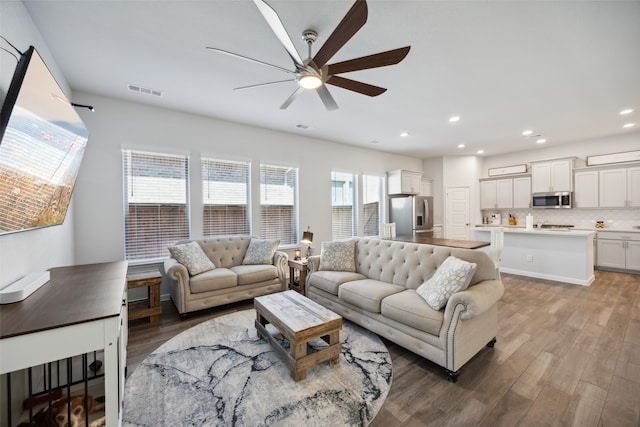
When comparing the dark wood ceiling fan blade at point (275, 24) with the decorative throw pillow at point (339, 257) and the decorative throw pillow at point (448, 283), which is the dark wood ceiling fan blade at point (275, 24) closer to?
the decorative throw pillow at point (448, 283)

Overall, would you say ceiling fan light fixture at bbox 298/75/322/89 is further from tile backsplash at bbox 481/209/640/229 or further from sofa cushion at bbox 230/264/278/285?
tile backsplash at bbox 481/209/640/229

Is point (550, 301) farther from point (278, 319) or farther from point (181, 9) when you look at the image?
point (181, 9)

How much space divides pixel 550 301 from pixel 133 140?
6.63 m

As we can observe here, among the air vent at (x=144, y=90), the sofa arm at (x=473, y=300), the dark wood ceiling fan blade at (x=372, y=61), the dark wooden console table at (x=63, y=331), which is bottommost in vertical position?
the sofa arm at (x=473, y=300)

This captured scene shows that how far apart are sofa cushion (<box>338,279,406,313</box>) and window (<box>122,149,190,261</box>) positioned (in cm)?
286

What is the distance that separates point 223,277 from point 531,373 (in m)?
3.42

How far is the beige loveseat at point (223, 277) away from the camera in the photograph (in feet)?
10.6

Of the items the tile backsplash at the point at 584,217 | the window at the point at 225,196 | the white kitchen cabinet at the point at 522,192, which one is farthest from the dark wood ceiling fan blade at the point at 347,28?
the tile backsplash at the point at 584,217

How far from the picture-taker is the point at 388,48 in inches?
99.8

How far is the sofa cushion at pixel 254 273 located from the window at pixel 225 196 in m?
0.91

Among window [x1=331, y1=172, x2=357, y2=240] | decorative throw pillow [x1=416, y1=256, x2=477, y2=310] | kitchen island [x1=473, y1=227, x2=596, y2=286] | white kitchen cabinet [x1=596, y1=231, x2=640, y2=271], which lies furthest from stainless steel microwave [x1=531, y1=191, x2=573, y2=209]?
decorative throw pillow [x1=416, y1=256, x2=477, y2=310]

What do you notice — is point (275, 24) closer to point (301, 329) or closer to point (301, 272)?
point (301, 329)

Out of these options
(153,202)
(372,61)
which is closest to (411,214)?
(372,61)

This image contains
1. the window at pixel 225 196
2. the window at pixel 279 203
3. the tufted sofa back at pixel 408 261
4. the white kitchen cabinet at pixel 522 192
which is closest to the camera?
the tufted sofa back at pixel 408 261
